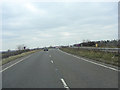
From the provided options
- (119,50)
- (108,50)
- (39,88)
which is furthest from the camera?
(108,50)

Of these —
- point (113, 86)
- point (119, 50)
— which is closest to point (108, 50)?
point (119, 50)

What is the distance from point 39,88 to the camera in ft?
27.4

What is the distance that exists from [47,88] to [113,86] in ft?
9.26

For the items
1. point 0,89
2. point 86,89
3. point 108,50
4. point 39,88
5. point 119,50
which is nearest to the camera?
point 86,89

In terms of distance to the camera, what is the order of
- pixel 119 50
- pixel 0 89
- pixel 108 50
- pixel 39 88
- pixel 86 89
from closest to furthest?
pixel 86 89, pixel 39 88, pixel 0 89, pixel 119 50, pixel 108 50

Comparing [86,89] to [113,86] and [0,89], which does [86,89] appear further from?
[0,89]

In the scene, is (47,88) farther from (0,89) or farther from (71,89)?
(0,89)

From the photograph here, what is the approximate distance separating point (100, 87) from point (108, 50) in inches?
823

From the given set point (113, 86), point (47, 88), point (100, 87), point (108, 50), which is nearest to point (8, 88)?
point (47, 88)

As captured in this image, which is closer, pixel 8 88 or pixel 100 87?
pixel 100 87

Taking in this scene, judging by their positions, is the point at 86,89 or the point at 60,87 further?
the point at 60,87

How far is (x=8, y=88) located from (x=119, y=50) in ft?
59.2

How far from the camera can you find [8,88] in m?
8.77

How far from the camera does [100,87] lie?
8086 mm
